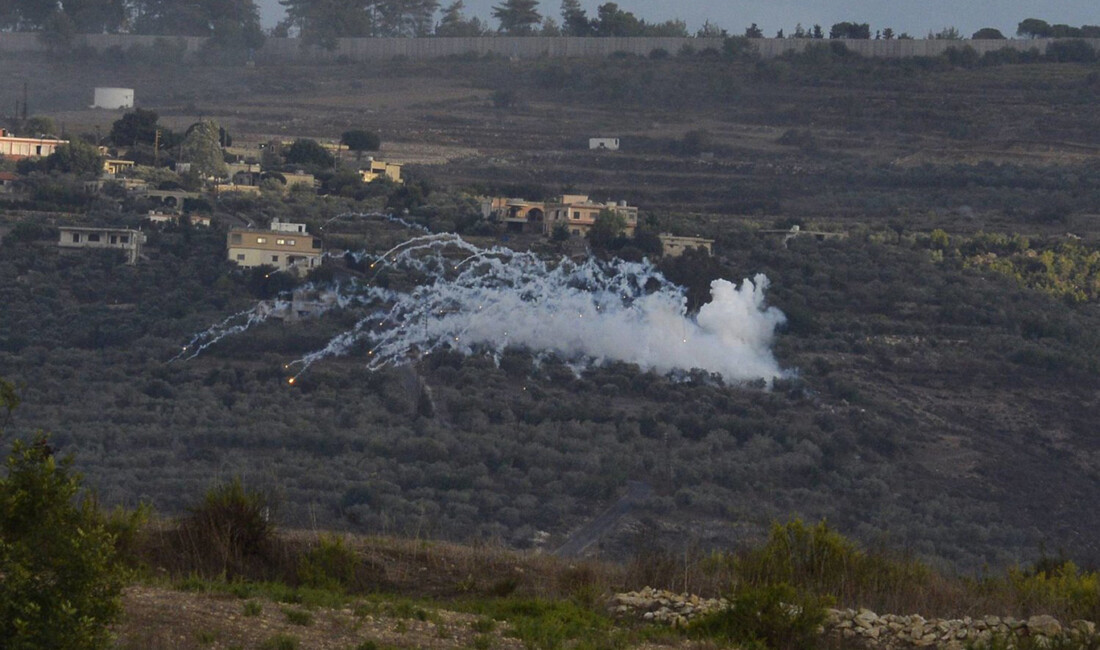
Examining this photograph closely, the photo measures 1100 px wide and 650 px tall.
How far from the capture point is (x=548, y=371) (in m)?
32.4

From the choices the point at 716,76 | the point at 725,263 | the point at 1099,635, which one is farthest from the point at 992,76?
the point at 1099,635

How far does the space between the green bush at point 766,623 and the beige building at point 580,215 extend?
33523mm

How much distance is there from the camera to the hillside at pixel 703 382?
24.5 metres

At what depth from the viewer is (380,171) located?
55250 millimetres

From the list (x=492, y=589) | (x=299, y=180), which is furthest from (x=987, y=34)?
(x=492, y=589)

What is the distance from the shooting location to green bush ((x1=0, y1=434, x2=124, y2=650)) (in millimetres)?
7688

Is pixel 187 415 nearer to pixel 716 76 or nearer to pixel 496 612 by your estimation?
pixel 496 612

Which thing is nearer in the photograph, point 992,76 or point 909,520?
point 909,520

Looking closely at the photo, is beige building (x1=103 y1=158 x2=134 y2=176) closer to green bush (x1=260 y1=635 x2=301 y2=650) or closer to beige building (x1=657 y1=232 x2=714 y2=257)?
beige building (x1=657 y1=232 x2=714 y2=257)

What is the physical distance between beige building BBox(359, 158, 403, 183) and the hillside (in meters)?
1.44

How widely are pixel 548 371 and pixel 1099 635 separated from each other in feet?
72.1

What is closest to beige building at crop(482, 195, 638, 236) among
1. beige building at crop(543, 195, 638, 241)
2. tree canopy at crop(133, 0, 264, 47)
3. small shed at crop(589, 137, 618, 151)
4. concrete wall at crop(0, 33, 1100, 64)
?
beige building at crop(543, 195, 638, 241)

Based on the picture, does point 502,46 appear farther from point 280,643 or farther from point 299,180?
point 280,643

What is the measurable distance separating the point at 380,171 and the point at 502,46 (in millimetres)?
28289
